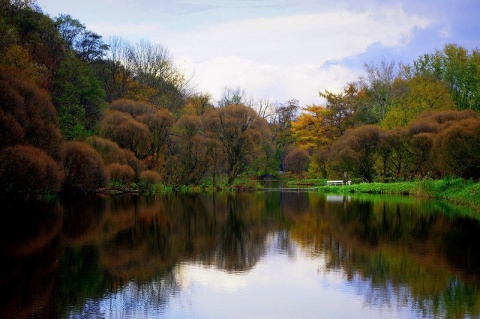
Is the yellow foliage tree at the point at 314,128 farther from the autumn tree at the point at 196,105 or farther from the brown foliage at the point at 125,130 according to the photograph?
the brown foliage at the point at 125,130

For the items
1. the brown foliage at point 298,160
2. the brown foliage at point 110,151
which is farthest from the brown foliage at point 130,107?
the brown foliage at point 298,160

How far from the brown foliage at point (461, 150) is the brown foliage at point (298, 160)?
36.6 m

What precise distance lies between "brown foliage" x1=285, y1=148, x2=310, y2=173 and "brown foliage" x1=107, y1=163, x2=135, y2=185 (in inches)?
1314

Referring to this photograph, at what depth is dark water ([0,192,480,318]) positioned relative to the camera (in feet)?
29.1

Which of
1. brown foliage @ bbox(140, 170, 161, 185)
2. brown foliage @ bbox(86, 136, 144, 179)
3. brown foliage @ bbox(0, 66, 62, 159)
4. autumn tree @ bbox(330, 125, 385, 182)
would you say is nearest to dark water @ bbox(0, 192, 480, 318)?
brown foliage @ bbox(0, 66, 62, 159)

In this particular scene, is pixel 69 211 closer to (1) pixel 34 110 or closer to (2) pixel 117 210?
(2) pixel 117 210

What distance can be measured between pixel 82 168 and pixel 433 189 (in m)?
25.4

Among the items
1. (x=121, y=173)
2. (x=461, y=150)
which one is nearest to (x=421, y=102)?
(x=461, y=150)

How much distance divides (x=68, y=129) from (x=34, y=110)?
13985 mm

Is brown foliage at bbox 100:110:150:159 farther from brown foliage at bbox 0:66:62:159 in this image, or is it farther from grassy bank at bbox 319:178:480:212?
grassy bank at bbox 319:178:480:212

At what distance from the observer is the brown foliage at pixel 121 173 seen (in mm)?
41438

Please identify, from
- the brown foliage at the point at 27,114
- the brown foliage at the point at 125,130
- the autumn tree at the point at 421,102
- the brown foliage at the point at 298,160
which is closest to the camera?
the brown foliage at the point at 27,114

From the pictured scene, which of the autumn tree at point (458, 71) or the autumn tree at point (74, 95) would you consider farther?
the autumn tree at point (458, 71)

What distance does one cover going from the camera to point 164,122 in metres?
48.8
